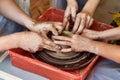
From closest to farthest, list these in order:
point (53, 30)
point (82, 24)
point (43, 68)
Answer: point (43, 68)
point (53, 30)
point (82, 24)

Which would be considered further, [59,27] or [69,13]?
[69,13]

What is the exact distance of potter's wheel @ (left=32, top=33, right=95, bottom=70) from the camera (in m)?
1.15

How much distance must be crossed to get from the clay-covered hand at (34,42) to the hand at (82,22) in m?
0.21

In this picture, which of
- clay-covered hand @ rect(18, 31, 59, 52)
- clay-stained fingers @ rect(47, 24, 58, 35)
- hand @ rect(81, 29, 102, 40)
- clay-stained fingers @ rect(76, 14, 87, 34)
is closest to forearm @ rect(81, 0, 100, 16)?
clay-stained fingers @ rect(76, 14, 87, 34)

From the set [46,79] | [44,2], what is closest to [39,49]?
[46,79]

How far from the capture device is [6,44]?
4.03 feet

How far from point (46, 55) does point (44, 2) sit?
180cm

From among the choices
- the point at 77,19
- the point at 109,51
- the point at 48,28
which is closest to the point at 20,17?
the point at 48,28

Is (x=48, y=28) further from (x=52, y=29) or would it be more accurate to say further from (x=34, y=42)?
(x=34, y=42)

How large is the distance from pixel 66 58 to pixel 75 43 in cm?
9

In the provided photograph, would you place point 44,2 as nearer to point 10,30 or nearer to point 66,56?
point 10,30

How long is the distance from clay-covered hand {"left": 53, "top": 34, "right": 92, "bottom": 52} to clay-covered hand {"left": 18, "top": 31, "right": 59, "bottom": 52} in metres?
0.04

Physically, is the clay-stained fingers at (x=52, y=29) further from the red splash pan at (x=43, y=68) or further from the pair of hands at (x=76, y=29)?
the red splash pan at (x=43, y=68)

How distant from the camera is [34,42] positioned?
1.21 metres
